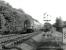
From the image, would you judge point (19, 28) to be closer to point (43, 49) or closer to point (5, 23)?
point (5, 23)

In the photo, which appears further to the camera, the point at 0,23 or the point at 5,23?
the point at 5,23

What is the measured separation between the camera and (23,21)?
32562mm

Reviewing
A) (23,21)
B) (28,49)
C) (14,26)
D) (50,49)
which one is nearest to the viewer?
(50,49)

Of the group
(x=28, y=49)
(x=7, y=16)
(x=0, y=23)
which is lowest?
(x=28, y=49)

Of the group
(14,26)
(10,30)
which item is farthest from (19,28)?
(10,30)

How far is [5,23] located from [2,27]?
218 centimetres

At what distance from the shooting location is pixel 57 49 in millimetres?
6031

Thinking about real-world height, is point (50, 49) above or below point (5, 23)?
below

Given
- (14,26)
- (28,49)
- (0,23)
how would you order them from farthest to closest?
(14,26) → (0,23) → (28,49)

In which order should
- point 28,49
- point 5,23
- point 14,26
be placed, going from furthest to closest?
point 14,26 → point 5,23 → point 28,49

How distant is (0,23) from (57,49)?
18.6 m

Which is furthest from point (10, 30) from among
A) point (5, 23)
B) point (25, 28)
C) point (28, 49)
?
point (28, 49)

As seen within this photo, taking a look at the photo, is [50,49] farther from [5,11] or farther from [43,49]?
[5,11]

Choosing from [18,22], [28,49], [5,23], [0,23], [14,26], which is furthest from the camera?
[18,22]
